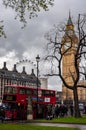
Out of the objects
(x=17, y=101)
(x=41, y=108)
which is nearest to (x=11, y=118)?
(x=17, y=101)

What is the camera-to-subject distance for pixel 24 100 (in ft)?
159

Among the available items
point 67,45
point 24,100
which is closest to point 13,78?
point 24,100

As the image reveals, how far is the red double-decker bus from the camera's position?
156ft

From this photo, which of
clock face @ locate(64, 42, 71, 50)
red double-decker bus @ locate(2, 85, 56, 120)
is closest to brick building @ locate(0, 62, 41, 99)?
red double-decker bus @ locate(2, 85, 56, 120)

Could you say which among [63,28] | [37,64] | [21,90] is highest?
[63,28]

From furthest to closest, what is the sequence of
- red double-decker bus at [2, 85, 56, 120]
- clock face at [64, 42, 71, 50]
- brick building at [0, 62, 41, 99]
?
brick building at [0, 62, 41, 99] → red double-decker bus at [2, 85, 56, 120] → clock face at [64, 42, 71, 50]

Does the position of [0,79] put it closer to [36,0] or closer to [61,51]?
[61,51]

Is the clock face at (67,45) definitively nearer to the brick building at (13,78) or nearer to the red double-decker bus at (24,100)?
the red double-decker bus at (24,100)

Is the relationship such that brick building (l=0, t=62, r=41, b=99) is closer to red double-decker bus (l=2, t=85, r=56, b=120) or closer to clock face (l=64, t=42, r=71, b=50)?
red double-decker bus (l=2, t=85, r=56, b=120)

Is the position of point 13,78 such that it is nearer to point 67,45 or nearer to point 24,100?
point 24,100

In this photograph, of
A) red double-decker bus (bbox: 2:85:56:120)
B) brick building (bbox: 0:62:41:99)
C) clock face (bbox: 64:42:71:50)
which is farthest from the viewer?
brick building (bbox: 0:62:41:99)

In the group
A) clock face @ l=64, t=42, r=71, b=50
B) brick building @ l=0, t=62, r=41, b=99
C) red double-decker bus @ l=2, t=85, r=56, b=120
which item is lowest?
red double-decker bus @ l=2, t=85, r=56, b=120

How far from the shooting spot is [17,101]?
1889 inches

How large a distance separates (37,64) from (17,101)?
504 cm
